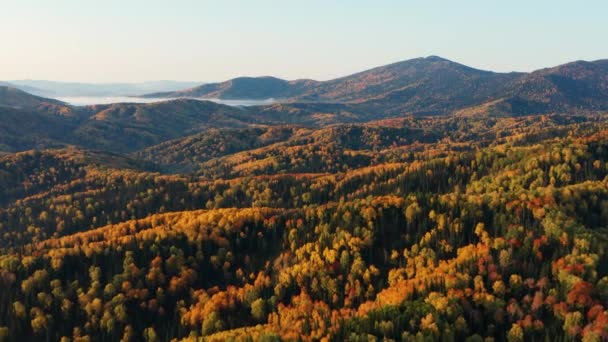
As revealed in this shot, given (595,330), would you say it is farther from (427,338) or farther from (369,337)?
(369,337)

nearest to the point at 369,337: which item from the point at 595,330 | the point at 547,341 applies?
the point at 547,341

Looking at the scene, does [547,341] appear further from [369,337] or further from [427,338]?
[369,337]

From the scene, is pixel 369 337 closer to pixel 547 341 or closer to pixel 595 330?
pixel 547 341

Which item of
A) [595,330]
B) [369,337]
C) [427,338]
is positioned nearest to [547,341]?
[595,330]

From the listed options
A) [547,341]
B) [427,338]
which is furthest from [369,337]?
[547,341]
